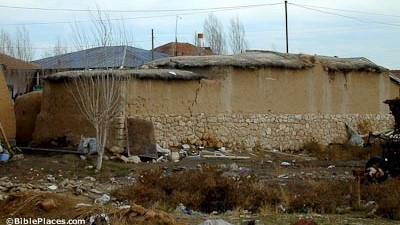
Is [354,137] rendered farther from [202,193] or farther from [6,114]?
[202,193]

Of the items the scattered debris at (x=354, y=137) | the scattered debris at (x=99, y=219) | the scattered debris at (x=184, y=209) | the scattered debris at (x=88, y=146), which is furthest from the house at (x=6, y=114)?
the scattered debris at (x=99, y=219)

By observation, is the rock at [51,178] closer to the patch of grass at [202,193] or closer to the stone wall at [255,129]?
→ the patch of grass at [202,193]

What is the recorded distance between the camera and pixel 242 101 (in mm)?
23125

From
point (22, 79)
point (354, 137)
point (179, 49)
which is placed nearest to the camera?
point (354, 137)

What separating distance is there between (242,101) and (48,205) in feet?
47.2

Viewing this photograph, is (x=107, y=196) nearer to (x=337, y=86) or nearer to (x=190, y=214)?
(x=190, y=214)

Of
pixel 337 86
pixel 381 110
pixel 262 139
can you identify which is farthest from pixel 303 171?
pixel 381 110

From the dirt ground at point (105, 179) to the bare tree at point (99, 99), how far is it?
2.96 feet

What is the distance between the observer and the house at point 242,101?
21078 mm

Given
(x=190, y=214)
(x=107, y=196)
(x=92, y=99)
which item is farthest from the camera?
(x=92, y=99)

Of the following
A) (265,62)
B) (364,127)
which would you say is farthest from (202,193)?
(364,127)

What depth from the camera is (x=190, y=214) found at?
1040cm

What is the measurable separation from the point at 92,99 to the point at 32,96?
6.29 meters

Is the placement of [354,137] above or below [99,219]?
above
